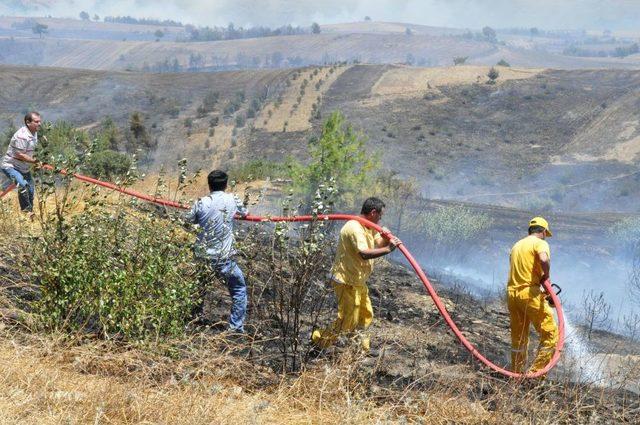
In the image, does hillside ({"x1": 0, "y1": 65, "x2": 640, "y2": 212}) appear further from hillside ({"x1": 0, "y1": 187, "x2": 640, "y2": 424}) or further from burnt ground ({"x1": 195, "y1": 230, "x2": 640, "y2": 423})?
hillside ({"x1": 0, "y1": 187, "x2": 640, "y2": 424})

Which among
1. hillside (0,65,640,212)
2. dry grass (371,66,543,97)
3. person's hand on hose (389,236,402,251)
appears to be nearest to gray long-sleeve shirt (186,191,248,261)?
person's hand on hose (389,236,402,251)

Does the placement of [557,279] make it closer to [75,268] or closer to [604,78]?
[75,268]

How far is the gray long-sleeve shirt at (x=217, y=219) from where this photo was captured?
6484 millimetres

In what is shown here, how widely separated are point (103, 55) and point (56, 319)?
6437 inches

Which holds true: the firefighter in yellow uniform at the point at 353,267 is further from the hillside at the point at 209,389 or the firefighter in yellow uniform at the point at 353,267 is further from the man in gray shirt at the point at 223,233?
the man in gray shirt at the point at 223,233

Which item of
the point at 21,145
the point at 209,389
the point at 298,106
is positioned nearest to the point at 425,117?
the point at 298,106

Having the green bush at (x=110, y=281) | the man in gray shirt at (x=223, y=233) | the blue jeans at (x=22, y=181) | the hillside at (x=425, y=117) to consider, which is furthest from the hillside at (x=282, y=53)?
the green bush at (x=110, y=281)

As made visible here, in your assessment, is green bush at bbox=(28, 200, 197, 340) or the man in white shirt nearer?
green bush at bbox=(28, 200, 197, 340)

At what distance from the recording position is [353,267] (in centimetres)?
652

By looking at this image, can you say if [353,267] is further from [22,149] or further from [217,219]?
[22,149]

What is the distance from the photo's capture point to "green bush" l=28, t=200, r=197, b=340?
561 cm

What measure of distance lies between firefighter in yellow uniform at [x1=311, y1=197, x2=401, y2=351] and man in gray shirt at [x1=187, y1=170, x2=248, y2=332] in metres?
0.68

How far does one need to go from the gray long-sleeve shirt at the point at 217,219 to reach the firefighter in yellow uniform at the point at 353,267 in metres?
0.88

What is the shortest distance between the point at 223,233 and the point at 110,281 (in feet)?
3.55
